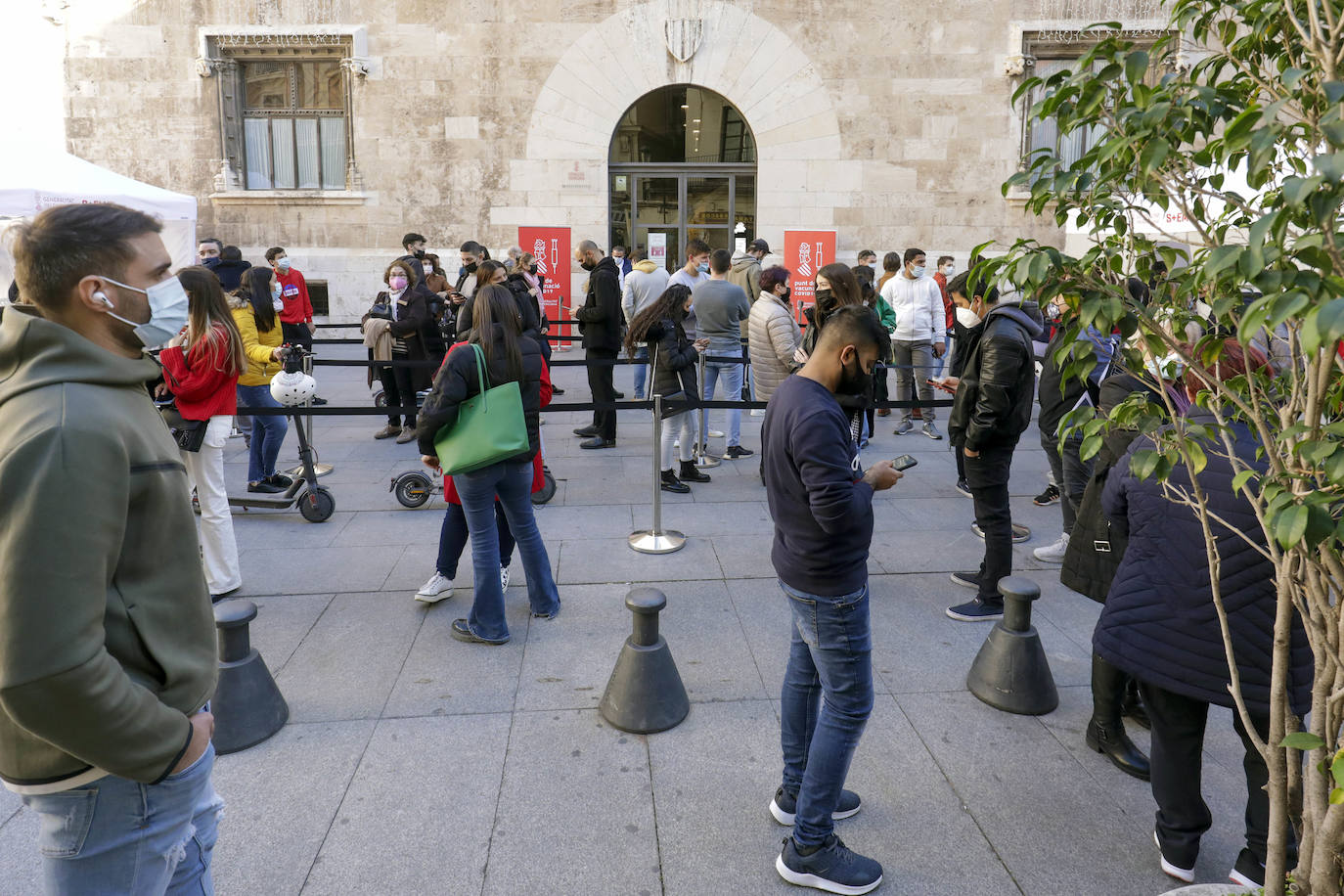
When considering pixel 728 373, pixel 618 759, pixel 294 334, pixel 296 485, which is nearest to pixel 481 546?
pixel 618 759

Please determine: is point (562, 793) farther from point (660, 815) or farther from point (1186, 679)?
point (1186, 679)

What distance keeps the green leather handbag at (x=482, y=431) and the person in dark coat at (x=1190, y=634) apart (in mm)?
2852

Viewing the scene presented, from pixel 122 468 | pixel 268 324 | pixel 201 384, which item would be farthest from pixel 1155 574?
pixel 268 324

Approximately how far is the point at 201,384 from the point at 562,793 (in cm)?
341

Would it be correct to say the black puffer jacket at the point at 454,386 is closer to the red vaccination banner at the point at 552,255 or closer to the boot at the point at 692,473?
the boot at the point at 692,473

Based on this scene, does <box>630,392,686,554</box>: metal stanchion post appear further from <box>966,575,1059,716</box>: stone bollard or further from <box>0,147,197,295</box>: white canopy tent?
<box>0,147,197,295</box>: white canopy tent

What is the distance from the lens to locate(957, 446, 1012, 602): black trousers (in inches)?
213

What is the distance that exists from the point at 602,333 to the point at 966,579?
204 inches

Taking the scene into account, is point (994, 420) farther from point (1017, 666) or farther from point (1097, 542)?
point (1017, 666)

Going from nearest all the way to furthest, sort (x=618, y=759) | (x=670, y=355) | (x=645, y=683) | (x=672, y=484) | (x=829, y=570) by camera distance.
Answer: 1. (x=829, y=570)
2. (x=618, y=759)
3. (x=645, y=683)
4. (x=670, y=355)
5. (x=672, y=484)

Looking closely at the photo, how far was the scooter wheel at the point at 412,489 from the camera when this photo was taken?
7449mm

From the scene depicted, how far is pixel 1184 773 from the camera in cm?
313

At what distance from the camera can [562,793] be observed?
3.61 metres

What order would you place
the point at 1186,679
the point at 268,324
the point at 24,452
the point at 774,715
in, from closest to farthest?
the point at 24,452 < the point at 1186,679 < the point at 774,715 < the point at 268,324
